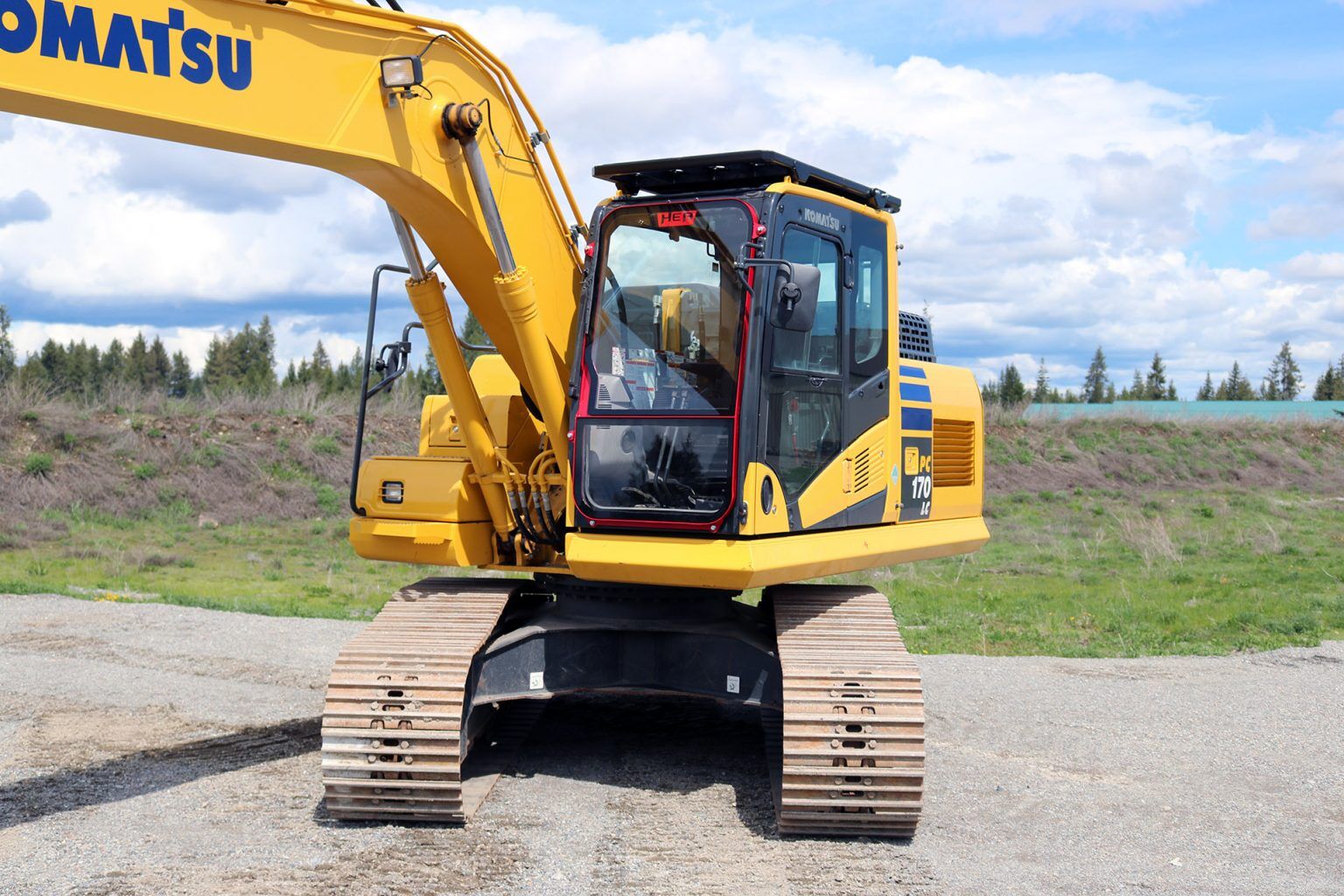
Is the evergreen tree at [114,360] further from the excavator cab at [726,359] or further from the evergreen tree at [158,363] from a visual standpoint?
the excavator cab at [726,359]

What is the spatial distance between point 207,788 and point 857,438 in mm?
3884

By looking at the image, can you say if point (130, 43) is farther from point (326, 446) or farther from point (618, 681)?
point (326, 446)

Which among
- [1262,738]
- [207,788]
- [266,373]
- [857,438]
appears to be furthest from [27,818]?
[266,373]

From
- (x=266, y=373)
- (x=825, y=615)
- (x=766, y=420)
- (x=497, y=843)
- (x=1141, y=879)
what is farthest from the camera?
(x=266, y=373)

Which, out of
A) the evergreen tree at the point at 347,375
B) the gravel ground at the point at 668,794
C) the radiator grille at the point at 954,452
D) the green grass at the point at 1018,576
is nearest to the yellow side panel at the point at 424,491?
the gravel ground at the point at 668,794

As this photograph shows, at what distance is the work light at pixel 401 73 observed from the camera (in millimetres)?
5879

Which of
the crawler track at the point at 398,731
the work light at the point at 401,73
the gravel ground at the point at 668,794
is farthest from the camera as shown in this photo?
the crawler track at the point at 398,731

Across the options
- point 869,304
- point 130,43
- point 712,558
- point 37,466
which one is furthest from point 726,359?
point 37,466

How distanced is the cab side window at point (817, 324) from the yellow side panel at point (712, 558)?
887 mm

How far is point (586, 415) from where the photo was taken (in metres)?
6.46

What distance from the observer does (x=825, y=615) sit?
702 cm

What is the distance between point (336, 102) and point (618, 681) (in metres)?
3.37

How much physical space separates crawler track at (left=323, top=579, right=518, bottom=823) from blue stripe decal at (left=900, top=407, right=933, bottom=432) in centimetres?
289

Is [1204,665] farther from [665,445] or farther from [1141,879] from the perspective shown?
[665,445]
